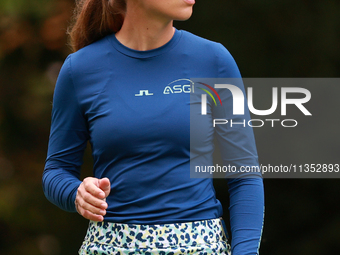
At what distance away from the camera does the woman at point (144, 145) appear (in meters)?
1.41

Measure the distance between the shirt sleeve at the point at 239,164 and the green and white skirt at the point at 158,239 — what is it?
9cm

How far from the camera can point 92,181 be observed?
1.34m

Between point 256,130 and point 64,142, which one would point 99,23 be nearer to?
point 64,142

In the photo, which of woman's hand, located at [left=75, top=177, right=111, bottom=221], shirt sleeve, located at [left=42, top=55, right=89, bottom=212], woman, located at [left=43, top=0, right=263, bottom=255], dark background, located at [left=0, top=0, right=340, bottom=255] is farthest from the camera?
dark background, located at [left=0, top=0, right=340, bottom=255]

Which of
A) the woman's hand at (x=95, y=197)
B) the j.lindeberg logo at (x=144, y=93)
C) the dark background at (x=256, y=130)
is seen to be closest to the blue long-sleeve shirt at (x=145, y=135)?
the j.lindeberg logo at (x=144, y=93)

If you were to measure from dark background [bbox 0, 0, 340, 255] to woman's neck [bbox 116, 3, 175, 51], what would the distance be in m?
2.42

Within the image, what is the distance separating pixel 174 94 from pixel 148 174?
232 mm

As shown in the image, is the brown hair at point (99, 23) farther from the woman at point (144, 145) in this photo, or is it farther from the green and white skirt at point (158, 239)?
the green and white skirt at point (158, 239)

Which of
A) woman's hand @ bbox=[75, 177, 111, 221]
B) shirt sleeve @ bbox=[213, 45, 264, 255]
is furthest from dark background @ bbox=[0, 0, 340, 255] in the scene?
woman's hand @ bbox=[75, 177, 111, 221]

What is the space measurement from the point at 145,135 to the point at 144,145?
0.03 metres

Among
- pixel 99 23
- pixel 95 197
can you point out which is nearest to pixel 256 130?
pixel 99 23

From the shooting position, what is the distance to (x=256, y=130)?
12.8 feet

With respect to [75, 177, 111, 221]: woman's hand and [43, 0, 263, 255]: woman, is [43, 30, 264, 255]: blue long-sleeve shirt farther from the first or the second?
[75, 177, 111, 221]: woman's hand

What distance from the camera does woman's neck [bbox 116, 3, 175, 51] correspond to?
1536 millimetres
